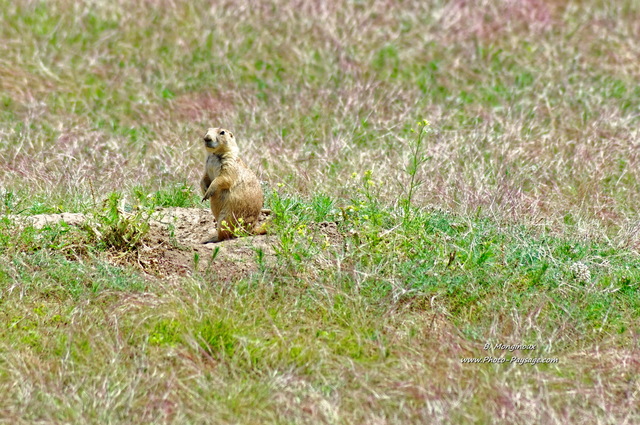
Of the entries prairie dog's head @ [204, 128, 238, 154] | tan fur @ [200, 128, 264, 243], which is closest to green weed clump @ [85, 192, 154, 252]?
tan fur @ [200, 128, 264, 243]

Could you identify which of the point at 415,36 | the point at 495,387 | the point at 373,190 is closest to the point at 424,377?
the point at 495,387

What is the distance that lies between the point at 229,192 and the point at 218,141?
15.3 inches

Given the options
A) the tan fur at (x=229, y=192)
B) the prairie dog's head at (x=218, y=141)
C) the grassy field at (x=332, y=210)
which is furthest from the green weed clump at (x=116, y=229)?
the prairie dog's head at (x=218, y=141)

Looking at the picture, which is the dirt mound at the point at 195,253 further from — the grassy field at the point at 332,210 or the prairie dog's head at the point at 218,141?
→ the prairie dog's head at the point at 218,141

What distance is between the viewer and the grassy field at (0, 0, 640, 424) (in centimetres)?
491

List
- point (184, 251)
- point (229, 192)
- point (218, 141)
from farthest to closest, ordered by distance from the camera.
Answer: point (218, 141), point (229, 192), point (184, 251)

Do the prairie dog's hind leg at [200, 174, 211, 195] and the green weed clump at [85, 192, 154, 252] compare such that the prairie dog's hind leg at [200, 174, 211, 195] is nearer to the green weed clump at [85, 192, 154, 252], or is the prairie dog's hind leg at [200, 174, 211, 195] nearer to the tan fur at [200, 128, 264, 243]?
the tan fur at [200, 128, 264, 243]

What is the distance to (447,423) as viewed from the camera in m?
4.58

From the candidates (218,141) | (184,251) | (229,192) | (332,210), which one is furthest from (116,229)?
(332,210)

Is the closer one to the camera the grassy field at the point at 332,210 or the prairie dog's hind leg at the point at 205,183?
the grassy field at the point at 332,210

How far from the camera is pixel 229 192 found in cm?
657

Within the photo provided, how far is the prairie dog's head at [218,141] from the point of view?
6.63m

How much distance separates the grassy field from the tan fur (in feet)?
0.76

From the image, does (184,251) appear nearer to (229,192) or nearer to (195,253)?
(195,253)
